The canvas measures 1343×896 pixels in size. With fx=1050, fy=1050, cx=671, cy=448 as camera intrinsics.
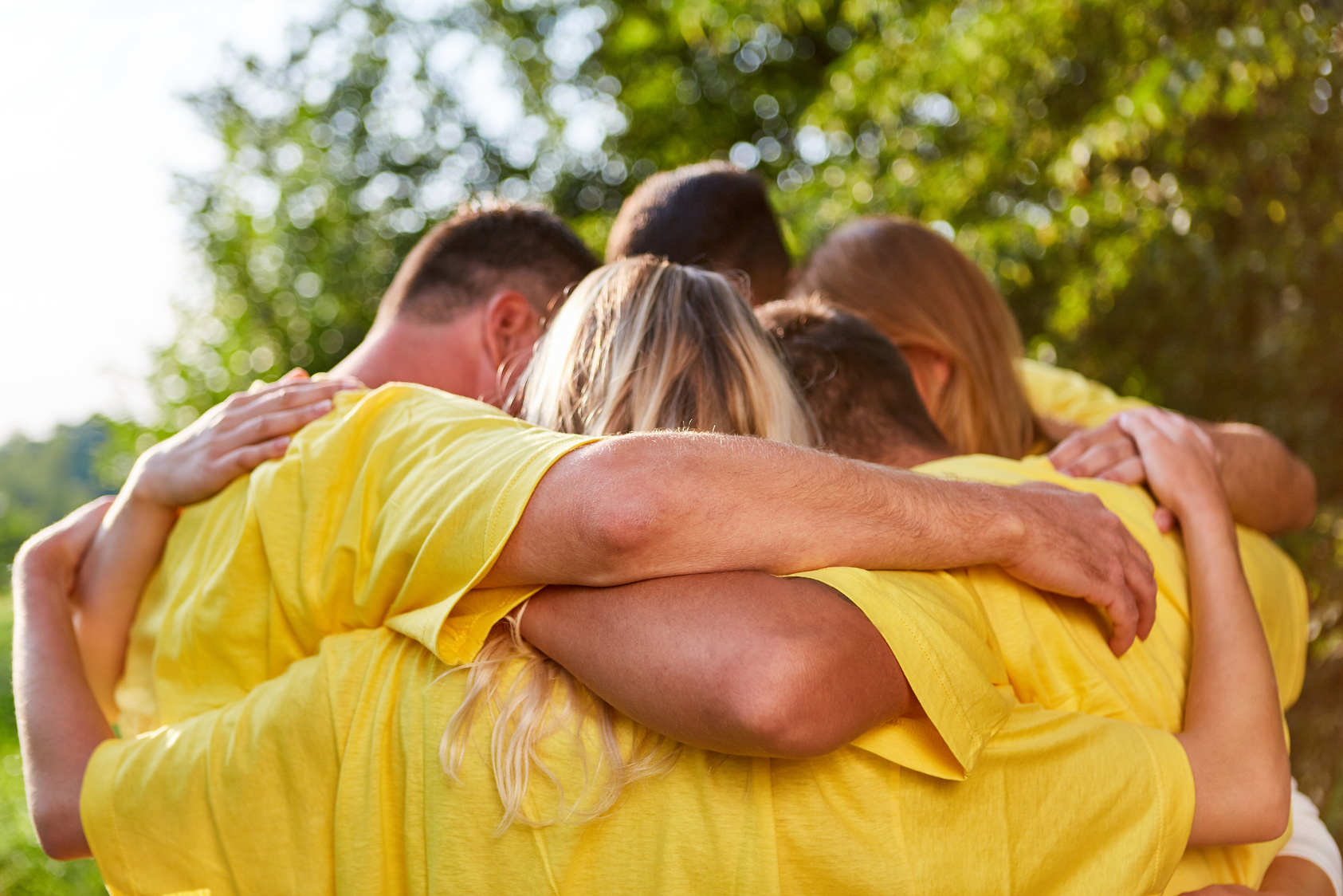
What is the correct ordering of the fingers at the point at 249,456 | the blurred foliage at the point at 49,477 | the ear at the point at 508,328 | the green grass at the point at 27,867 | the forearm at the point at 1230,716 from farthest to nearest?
the blurred foliage at the point at 49,477, the green grass at the point at 27,867, the ear at the point at 508,328, the fingers at the point at 249,456, the forearm at the point at 1230,716

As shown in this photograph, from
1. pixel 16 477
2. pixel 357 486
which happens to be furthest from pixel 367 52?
pixel 357 486

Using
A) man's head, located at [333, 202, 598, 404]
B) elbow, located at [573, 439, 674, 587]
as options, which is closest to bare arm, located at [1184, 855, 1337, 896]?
elbow, located at [573, 439, 674, 587]

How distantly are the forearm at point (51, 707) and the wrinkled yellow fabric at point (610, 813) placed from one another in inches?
4.3

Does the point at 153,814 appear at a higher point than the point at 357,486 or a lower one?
lower

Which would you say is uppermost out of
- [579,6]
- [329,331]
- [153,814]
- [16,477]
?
[579,6]

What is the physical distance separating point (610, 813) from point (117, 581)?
3.80 feet

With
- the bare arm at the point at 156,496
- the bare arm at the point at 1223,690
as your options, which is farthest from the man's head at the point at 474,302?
the bare arm at the point at 1223,690

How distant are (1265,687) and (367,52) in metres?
13.7

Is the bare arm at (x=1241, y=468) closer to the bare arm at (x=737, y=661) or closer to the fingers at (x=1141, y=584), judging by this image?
the fingers at (x=1141, y=584)

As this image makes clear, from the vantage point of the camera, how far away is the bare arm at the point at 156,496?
197cm

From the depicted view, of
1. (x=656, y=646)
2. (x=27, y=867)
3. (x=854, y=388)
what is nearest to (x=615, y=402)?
(x=656, y=646)

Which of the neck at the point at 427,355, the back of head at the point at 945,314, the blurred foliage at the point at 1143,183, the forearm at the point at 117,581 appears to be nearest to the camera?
the forearm at the point at 117,581

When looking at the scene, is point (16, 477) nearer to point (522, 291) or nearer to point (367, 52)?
point (367, 52)

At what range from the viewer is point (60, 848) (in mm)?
1796
